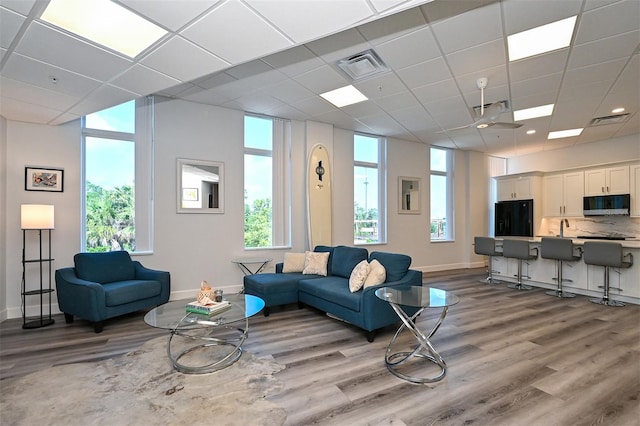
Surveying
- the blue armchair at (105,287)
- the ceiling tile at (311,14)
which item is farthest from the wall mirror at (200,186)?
the ceiling tile at (311,14)

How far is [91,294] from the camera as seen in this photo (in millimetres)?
3541

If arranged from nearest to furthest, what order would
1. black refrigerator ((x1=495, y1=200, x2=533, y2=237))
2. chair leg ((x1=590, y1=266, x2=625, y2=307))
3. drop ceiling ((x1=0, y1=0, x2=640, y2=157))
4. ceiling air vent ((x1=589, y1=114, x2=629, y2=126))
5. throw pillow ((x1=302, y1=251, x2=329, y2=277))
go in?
drop ceiling ((x1=0, y1=0, x2=640, y2=157))
throw pillow ((x1=302, y1=251, x2=329, y2=277))
chair leg ((x1=590, y1=266, x2=625, y2=307))
ceiling air vent ((x1=589, y1=114, x2=629, y2=126))
black refrigerator ((x1=495, y1=200, x2=533, y2=237))

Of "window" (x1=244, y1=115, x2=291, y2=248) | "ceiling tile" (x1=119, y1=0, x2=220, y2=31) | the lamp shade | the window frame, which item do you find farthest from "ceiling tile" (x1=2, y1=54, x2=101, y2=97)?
the window frame

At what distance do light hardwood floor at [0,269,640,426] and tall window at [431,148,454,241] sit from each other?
3.77m

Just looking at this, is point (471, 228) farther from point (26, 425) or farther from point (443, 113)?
point (26, 425)

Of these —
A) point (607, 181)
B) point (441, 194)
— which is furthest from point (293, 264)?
point (607, 181)

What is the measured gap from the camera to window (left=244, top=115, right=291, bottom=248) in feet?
18.9

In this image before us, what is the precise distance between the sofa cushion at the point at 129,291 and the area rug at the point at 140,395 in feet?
3.15

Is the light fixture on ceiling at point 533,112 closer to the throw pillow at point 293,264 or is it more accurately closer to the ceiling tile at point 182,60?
the throw pillow at point 293,264

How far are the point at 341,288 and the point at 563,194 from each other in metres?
6.79

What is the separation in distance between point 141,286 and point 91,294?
527 mm

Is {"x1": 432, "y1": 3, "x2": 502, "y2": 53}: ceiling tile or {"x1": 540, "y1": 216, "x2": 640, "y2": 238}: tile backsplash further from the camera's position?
{"x1": 540, "y1": 216, "x2": 640, "y2": 238}: tile backsplash

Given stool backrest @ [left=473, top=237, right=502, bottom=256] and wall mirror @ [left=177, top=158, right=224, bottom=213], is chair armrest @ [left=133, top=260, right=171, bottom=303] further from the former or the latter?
stool backrest @ [left=473, top=237, right=502, bottom=256]

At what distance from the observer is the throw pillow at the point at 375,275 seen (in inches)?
142
